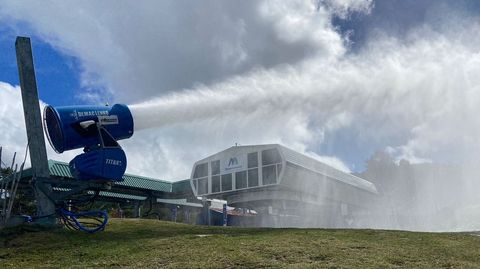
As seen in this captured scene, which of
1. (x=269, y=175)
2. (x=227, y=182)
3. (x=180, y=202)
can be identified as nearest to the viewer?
(x=269, y=175)

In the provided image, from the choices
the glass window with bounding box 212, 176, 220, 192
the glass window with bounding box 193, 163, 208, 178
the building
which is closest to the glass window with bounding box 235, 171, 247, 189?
the building

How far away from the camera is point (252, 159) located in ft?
166

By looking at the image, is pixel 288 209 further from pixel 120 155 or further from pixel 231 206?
pixel 120 155

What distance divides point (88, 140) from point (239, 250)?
329 inches

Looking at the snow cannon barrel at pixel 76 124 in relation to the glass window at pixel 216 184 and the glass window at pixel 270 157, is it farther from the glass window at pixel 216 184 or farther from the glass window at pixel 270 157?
the glass window at pixel 216 184

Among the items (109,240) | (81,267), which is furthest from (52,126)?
(81,267)

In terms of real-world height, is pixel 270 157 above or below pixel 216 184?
above

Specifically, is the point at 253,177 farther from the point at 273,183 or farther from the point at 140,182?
the point at 140,182

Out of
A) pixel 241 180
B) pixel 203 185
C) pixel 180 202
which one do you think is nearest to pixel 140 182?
pixel 203 185

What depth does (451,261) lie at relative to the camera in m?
11.9

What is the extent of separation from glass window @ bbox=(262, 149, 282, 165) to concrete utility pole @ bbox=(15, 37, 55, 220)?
32301 mm

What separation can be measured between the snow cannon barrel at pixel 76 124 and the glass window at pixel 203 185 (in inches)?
1421

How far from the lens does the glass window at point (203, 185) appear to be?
5466 cm

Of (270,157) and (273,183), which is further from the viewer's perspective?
(270,157)
